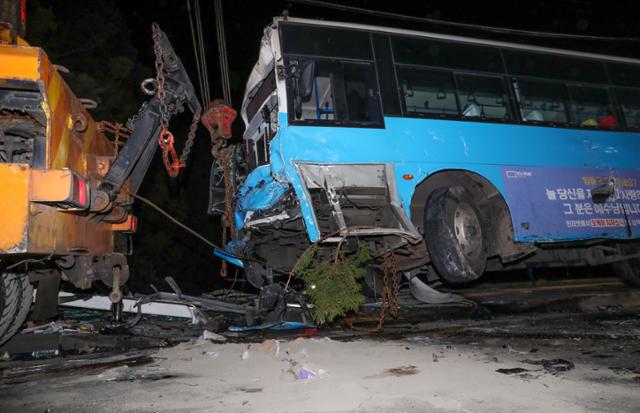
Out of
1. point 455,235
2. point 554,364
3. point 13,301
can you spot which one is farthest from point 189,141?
point 554,364

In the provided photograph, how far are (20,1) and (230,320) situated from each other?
4736mm

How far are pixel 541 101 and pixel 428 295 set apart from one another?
142 inches

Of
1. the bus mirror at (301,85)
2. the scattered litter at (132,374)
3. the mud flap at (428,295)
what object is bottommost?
the scattered litter at (132,374)

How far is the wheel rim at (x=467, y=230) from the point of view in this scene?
18.4ft

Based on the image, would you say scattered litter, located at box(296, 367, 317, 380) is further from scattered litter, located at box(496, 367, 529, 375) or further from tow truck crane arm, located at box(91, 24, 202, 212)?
tow truck crane arm, located at box(91, 24, 202, 212)

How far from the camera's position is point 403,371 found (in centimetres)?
384

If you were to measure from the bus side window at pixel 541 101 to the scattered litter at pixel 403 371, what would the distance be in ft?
14.3

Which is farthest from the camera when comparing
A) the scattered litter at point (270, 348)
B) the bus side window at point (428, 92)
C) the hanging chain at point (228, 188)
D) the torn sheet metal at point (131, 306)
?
the hanging chain at point (228, 188)

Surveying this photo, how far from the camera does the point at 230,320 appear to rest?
22.6 ft

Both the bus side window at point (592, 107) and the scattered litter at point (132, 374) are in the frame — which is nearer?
the scattered litter at point (132, 374)

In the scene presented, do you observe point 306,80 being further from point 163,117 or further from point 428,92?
point 428,92

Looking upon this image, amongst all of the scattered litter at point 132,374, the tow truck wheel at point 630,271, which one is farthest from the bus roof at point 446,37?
the scattered litter at point 132,374

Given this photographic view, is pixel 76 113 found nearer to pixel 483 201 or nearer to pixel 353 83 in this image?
pixel 353 83

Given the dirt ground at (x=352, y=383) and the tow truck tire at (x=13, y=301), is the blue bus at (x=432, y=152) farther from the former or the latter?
the tow truck tire at (x=13, y=301)
